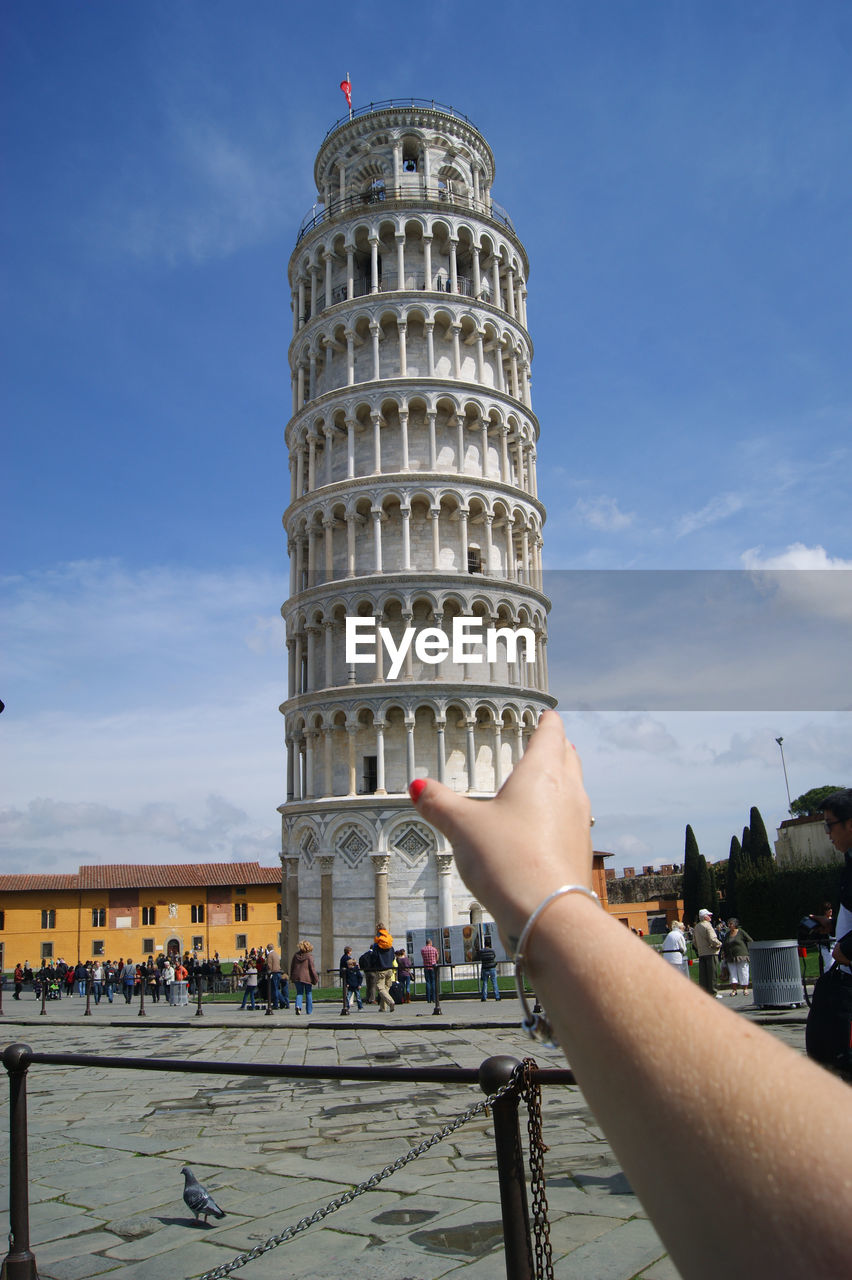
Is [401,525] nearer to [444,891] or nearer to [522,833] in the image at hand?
[444,891]

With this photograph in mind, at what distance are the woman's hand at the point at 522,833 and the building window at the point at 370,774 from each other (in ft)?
100

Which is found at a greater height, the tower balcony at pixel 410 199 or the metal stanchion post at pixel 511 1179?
the tower balcony at pixel 410 199

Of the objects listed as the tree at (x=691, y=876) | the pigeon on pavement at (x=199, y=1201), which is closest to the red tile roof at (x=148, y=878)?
the tree at (x=691, y=876)

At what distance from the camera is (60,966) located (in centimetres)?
4275

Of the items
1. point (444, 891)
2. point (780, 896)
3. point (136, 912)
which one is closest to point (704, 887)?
point (780, 896)

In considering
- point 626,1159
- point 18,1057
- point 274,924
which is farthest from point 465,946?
point 274,924

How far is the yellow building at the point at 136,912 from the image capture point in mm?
56469

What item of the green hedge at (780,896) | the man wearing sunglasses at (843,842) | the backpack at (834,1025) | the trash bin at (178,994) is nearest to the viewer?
the backpack at (834,1025)

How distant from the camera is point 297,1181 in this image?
582 cm

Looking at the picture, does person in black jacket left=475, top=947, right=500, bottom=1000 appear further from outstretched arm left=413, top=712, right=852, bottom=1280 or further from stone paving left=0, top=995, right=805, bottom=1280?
outstretched arm left=413, top=712, right=852, bottom=1280

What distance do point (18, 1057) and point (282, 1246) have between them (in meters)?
1.74

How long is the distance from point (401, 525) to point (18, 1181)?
29.7 m

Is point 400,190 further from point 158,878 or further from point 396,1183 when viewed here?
point 158,878

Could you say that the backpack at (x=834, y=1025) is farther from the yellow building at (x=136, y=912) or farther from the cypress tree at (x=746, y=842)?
the yellow building at (x=136, y=912)
